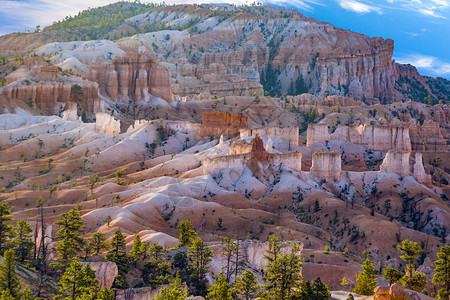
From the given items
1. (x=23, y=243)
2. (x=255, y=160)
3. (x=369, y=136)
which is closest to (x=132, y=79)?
(x=369, y=136)

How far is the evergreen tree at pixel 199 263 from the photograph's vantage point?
189 ft

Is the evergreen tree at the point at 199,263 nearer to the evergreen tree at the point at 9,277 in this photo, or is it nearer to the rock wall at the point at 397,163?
the evergreen tree at the point at 9,277

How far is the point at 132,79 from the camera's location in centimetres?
17150

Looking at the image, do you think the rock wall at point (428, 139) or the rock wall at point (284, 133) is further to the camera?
the rock wall at point (428, 139)

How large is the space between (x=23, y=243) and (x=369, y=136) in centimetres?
8263

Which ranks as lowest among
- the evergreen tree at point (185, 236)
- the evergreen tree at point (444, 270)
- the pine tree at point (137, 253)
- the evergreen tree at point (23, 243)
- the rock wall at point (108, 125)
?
the rock wall at point (108, 125)

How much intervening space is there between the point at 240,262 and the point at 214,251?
11.6 ft

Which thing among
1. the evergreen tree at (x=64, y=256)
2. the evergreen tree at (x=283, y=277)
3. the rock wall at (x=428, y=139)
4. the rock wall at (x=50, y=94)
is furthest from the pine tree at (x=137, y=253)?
the rock wall at (x=50, y=94)

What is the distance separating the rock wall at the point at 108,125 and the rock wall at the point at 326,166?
141ft

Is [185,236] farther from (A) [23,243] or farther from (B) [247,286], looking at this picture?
(B) [247,286]

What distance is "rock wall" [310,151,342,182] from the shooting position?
354 feet

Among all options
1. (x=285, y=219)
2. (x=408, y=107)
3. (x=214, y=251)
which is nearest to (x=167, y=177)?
(x=285, y=219)

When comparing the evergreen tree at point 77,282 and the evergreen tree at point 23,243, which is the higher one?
the evergreen tree at point 77,282

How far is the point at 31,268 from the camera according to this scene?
182 ft
